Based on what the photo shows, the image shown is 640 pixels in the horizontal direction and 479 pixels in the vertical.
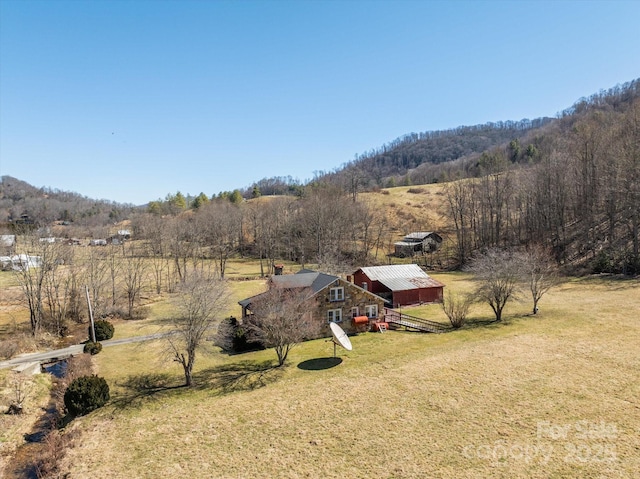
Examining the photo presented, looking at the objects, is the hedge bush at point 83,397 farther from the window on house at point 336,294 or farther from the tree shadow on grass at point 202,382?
the window on house at point 336,294

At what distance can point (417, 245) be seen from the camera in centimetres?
8088

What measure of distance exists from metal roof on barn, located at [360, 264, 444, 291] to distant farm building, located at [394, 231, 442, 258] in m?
32.1

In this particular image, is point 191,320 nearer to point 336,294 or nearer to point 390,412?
point 336,294

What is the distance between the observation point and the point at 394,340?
3172 centimetres

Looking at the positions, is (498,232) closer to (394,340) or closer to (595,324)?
(595,324)

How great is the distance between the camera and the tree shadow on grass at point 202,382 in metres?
23.6

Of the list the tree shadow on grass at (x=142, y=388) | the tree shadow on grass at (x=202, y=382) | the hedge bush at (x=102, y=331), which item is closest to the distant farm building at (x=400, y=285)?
the tree shadow on grass at (x=202, y=382)

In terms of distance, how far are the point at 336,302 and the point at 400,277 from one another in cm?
1527

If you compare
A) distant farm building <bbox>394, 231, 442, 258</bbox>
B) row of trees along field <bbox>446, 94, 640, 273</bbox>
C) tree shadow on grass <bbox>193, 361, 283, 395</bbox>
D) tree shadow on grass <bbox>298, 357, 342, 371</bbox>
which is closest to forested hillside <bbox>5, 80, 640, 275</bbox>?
row of trees along field <bbox>446, 94, 640, 273</bbox>

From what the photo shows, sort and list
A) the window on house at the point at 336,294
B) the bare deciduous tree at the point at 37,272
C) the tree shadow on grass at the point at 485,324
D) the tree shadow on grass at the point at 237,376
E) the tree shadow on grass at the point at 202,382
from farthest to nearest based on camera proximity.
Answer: the bare deciduous tree at the point at 37,272, the tree shadow on grass at the point at 485,324, the window on house at the point at 336,294, the tree shadow on grass at the point at 237,376, the tree shadow on grass at the point at 202,382

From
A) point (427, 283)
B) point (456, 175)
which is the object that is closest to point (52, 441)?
point (427, 283)

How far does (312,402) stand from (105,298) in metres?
37.7

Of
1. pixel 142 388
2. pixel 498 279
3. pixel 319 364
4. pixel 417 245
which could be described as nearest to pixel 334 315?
pixel 319 364

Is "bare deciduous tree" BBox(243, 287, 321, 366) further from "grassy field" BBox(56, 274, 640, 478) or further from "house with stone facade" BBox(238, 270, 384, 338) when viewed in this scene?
"house with stone facade" BBox(238, 270, 384, 338)
